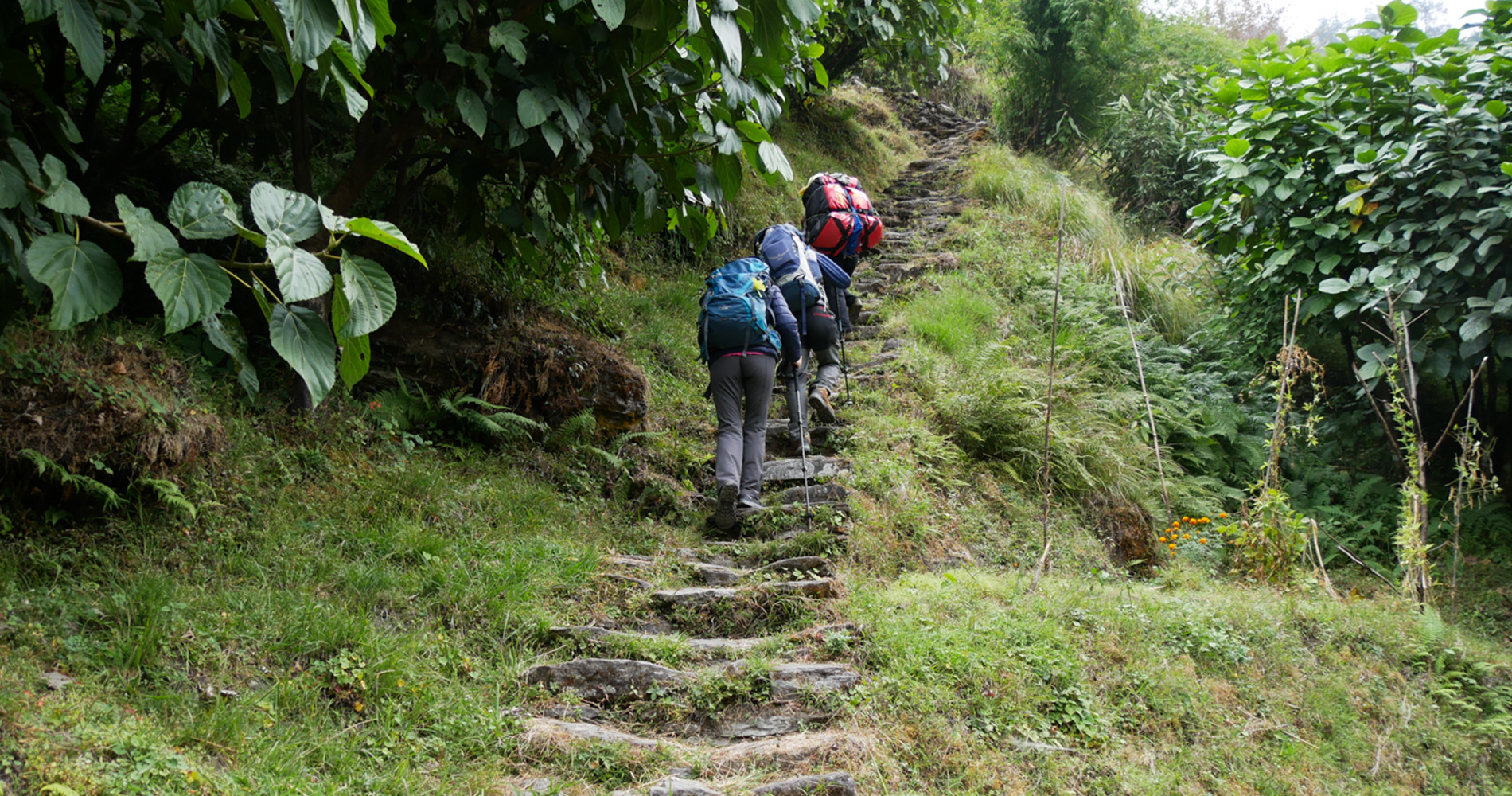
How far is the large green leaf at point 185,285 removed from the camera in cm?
181

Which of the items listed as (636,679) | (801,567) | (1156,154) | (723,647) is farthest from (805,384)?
(1156,154)

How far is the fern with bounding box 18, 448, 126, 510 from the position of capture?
10.3ft

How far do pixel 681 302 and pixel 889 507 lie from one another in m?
3.81

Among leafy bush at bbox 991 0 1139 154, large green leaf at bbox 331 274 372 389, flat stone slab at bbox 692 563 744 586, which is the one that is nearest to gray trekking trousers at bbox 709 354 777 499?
flat stone slab at bbox 692 563 744 586

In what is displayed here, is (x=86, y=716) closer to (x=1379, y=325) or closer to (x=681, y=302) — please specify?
(x=681, y=302)

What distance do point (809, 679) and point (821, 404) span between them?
311 cm

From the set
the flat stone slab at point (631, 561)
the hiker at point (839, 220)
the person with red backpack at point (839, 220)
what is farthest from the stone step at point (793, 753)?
the hiker at point (839, 220)

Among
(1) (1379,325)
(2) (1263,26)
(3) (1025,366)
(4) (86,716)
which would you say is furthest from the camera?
(2) (1263,26)

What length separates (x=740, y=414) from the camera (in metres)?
5.36

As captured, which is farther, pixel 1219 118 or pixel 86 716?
pixel 1219 118

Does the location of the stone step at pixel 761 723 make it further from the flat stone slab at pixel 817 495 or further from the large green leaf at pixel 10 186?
the large green leaf at pixel 10 186

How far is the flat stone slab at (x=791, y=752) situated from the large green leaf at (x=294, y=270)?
7.14 feet

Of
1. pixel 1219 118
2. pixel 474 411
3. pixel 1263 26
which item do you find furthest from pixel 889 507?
pixel 1263 26

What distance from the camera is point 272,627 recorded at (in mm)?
3221
